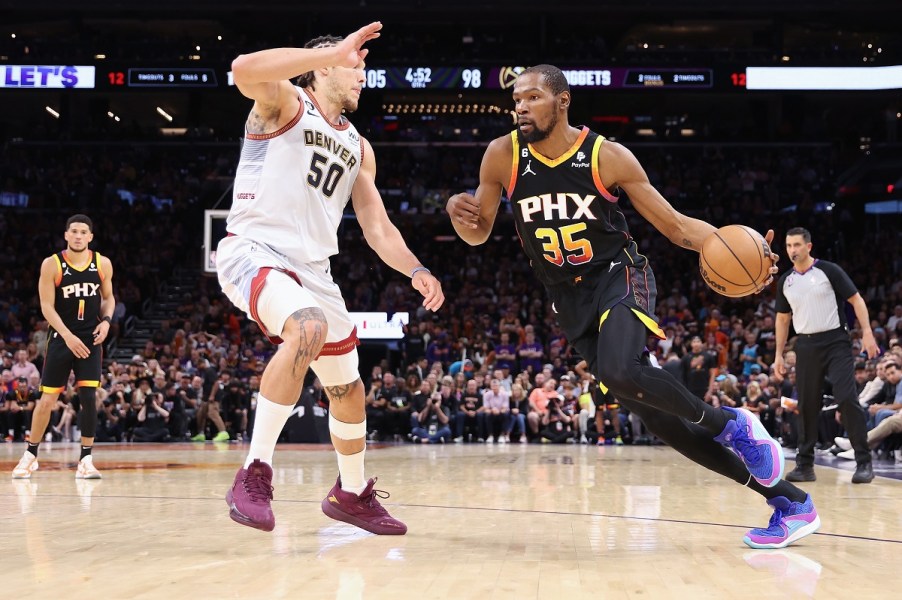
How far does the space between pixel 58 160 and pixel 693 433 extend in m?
27.6

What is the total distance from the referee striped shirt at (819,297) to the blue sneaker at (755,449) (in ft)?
13.0

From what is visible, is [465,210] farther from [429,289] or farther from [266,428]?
[266,428]

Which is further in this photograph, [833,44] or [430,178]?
[833,44]

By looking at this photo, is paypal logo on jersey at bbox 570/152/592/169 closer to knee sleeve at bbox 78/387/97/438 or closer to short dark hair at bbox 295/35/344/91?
short dark hair at bbox 295/35/344/91

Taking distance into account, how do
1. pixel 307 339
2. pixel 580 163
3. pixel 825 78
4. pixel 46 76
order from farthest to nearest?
pixel 46 76 < pixel 825 78 < pixel 580 163 < pixel 307 339

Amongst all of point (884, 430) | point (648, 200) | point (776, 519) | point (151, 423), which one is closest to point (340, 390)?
point (648, 200)

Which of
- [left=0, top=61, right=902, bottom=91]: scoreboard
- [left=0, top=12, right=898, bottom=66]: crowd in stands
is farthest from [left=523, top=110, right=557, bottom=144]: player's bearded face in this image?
[left=0, top=12, right=898, bottom=66]: crowd in stands

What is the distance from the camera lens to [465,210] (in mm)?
4512

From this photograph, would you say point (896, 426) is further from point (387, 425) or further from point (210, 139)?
point (210, 139)

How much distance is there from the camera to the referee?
7863 millimetres

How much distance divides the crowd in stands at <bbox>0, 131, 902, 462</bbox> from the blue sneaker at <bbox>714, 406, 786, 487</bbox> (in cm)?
907

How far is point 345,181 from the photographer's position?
4551mm

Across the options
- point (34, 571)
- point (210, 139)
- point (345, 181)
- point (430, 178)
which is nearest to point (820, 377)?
point (345, 181)

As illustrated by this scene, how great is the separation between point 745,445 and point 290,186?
233 centimetres
